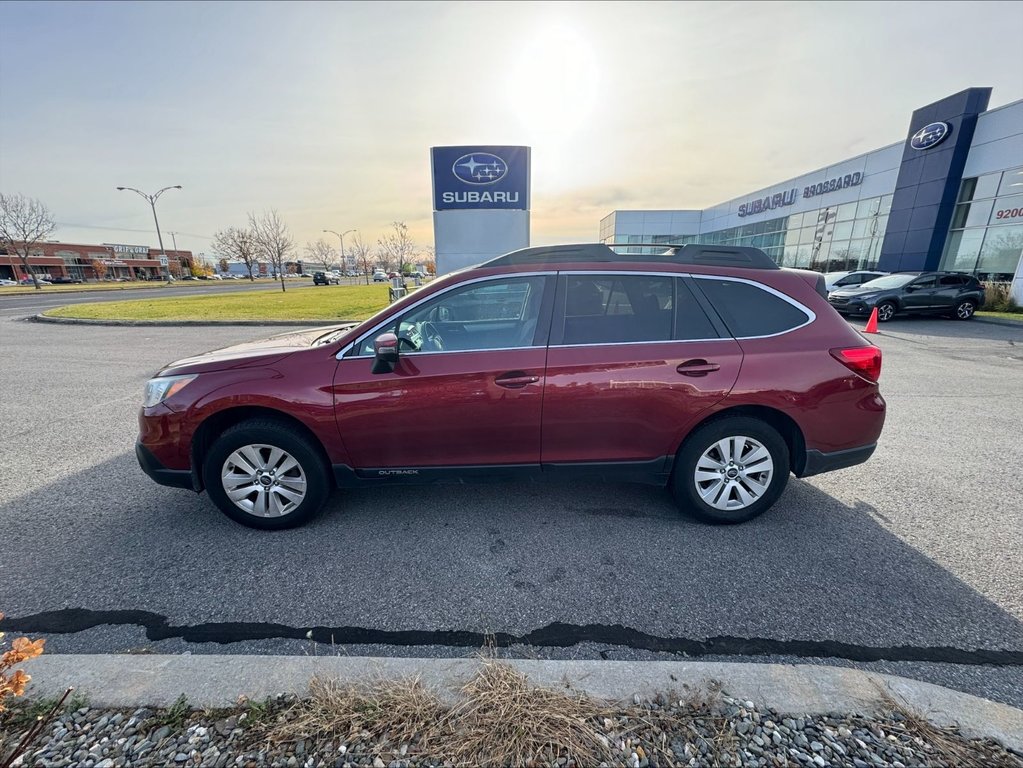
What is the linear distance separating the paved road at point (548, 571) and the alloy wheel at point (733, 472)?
26cm

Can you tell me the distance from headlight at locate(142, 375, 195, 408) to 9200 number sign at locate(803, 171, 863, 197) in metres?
33.4

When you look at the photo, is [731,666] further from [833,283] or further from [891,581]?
[833,283]

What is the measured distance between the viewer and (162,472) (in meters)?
3.02

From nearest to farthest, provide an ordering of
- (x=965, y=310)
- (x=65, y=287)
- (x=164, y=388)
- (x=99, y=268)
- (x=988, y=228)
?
(x=164, y=388) < (x=965, y=310) < (x=988, y=228) < (x=65, y=287) < (x=99, y=268)

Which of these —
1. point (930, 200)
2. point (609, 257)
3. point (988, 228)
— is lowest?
point (609, 257)

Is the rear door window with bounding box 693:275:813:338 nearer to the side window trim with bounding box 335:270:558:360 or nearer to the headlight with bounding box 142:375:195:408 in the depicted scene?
the side window trim with bounding box 335:270:558:360

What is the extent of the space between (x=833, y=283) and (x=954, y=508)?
19732 millimetres

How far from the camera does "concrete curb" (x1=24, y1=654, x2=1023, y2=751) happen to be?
1724 millimetres

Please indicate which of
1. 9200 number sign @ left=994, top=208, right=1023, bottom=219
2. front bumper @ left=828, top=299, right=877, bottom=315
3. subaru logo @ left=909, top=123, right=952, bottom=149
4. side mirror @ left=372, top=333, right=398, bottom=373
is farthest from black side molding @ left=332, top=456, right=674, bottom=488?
subaru logo @ left=909, top=123, right=952, bottom=149

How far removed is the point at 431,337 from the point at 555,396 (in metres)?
0.97

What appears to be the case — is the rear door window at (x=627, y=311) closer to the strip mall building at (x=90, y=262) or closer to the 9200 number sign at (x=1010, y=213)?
the 9200 number sign at (x=1010, y=213)

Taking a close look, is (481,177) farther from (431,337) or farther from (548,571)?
(548,571)

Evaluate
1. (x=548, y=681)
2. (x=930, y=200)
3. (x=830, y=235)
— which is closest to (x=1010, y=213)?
(x=930, y=200)

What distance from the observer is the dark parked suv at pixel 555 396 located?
2.91 meters
